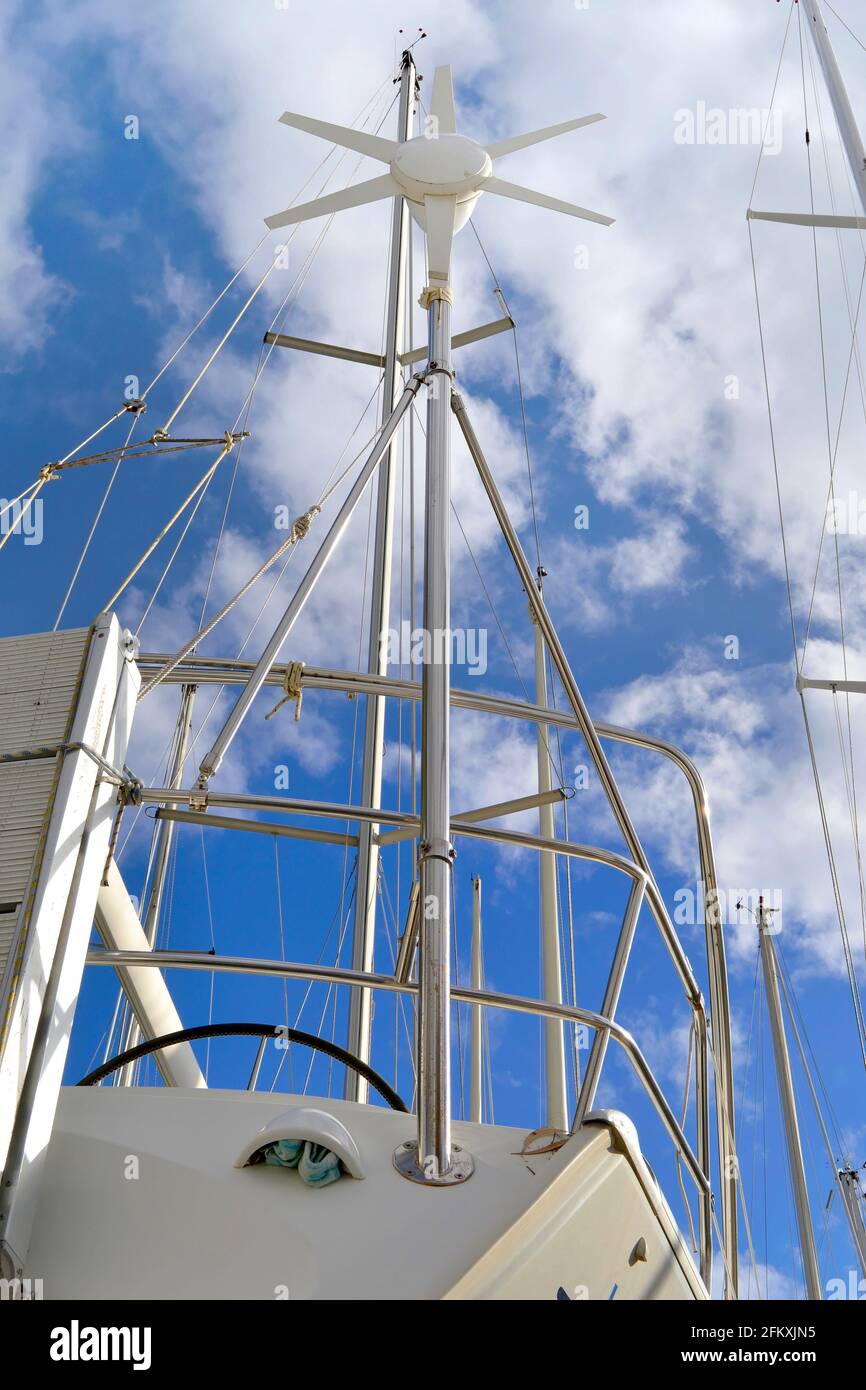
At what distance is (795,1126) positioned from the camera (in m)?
15.3

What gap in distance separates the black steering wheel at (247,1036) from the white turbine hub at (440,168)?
378 centimetres

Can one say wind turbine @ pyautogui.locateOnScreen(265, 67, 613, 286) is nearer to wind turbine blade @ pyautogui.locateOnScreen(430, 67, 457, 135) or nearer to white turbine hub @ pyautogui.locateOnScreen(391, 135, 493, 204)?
white turbine hub @ pyautogui.locateOnScreen(391, 135, 493, 204)

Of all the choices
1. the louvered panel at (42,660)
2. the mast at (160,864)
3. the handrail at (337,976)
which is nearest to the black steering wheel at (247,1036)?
the handrail at (337,976)

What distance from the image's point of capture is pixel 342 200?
5.55 metres

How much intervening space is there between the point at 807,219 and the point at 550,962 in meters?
7.91

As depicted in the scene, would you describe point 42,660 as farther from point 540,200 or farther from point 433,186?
point 540,200

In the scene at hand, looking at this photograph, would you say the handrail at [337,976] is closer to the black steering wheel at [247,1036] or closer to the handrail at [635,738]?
the black steering wheel at [247,1036]

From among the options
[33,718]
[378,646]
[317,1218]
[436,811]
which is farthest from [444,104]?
[317,1218]

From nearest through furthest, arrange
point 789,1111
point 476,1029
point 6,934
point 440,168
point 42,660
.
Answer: point 6,934 → point 42,660 → point 440,168 → point 476,1029 → point 789,1111

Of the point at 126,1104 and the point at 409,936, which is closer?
the point at 126,1104
